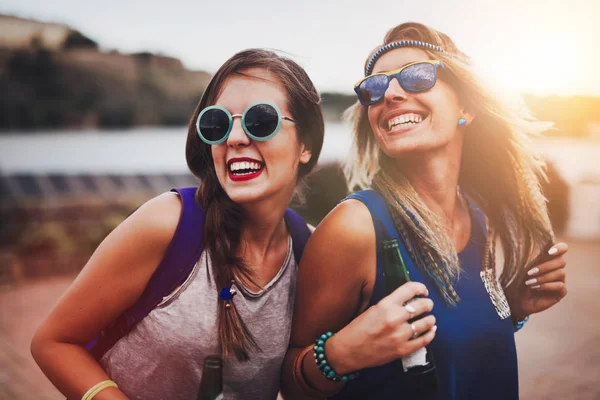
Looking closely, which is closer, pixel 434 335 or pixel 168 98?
pixel 434 335

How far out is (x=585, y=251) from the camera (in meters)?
9.17

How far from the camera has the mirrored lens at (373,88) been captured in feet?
5.78

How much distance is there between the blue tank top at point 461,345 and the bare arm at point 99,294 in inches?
27.8

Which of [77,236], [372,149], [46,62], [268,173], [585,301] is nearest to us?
[268,173]

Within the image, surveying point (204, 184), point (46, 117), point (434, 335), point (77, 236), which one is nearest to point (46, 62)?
point (46, 117)

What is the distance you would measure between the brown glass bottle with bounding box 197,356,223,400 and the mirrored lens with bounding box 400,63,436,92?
115 centimetres

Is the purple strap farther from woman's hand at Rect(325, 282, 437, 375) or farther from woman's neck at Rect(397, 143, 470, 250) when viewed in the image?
woman's neck at Rect(397, 143, 470, 250)

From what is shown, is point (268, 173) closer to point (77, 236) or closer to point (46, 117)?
point (77, 236)

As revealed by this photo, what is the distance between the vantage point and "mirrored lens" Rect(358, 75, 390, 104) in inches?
69.4

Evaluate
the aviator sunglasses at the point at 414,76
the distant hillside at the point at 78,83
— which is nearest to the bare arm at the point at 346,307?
the aviator sunglasses at the point at 414,76

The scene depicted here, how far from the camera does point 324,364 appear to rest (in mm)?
1677

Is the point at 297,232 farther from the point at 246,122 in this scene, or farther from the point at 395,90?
the point at 395,90

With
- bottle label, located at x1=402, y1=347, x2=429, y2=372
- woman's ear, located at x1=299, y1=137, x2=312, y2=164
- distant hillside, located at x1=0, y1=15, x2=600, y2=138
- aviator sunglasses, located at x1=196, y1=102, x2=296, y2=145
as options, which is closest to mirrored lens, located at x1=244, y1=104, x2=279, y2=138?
aviator sunglasses, located at x1=196, y1=102, x2=296, y2=145

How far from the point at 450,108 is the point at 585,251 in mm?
8878
